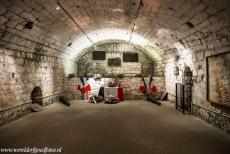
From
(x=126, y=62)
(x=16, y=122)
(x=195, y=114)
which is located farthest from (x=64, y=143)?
(x=126, y=62)

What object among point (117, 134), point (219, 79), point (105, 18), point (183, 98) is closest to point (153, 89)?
point (183, 98)

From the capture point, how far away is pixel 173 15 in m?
6.64

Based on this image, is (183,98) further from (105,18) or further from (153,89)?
(105,18)

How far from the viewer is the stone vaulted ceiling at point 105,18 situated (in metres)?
5.50

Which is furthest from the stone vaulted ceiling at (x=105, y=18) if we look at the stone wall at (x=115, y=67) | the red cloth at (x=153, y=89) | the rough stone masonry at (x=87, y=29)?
the stone wall at (x=115, y=67)

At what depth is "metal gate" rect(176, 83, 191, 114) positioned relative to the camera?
346 inches

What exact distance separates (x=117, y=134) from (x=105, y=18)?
211 inches

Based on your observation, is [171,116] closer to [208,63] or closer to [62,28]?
[208,63]

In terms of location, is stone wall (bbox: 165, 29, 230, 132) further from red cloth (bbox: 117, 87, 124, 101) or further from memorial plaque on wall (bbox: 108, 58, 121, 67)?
memorial plaque on wall (bbox: 108, 58, 121, 67)

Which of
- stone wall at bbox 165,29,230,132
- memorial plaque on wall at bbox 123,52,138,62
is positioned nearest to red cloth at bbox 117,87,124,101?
stone wall at bbox 165,29,230,132

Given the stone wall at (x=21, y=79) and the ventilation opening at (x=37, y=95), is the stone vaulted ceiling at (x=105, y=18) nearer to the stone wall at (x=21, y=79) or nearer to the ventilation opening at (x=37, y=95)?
the stone wall at (x=21, y=79)

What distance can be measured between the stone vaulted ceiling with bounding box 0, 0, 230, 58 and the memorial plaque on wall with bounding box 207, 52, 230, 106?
632 millimetres

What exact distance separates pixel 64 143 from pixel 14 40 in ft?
13.6

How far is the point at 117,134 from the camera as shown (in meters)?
5.72
